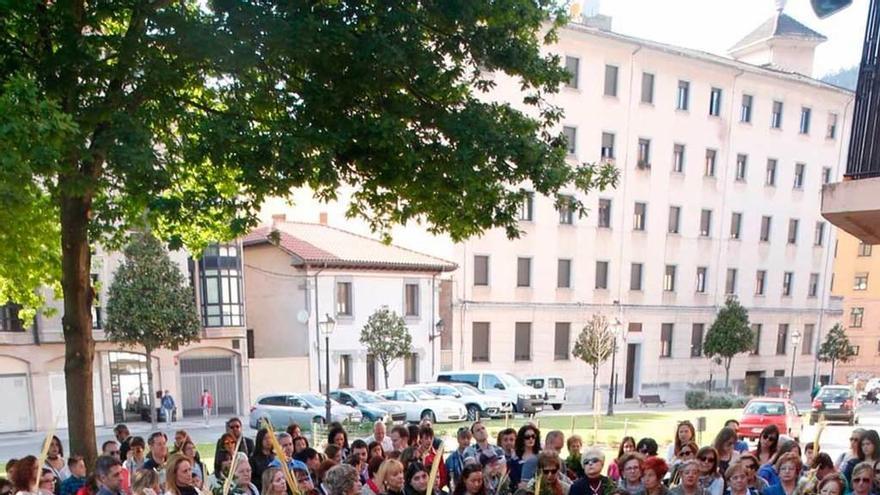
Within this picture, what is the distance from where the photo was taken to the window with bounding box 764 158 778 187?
39.1 m

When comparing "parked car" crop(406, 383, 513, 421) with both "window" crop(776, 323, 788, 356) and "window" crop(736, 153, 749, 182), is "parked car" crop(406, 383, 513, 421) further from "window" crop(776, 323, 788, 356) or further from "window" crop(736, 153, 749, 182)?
"window" crop(776, 323, 788, 356)

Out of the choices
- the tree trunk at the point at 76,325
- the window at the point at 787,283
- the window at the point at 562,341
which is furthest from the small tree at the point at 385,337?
the window at the point at 787,283

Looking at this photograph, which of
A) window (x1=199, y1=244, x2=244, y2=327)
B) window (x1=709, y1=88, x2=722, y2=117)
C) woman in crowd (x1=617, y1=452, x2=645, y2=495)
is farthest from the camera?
window (x1=709, y1=88, x2=722, y2=117)

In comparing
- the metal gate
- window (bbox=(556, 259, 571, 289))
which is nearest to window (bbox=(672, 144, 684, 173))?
window (bbox=(556, 259, 571, 289))

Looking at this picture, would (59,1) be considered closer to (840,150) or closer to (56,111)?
(56,111)

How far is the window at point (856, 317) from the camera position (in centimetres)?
5122

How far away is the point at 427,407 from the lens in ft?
75.7

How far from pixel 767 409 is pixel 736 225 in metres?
21.7

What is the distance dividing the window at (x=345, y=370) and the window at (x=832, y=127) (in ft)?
103

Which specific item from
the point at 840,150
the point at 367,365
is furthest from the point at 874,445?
the point at 840,150

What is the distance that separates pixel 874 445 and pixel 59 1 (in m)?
9.97

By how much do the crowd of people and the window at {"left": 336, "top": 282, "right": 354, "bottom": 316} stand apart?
68.7 ft

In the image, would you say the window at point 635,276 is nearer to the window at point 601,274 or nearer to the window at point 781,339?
the window at point 601,274

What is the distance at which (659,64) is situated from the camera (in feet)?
114
